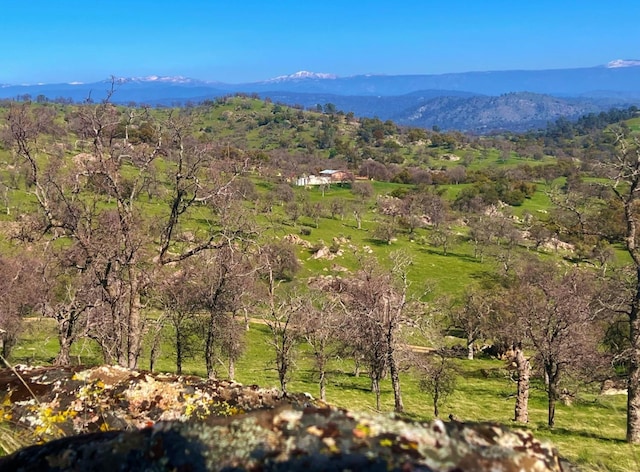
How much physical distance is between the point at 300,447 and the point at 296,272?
86.3 meters

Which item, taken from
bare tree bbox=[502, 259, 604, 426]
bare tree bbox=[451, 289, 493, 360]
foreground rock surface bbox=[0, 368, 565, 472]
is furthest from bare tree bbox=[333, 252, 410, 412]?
bare tree bbox=[451, 289, 493, 360]

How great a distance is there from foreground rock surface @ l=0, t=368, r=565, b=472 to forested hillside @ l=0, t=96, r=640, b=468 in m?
10.7

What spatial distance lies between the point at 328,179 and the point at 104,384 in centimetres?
18284

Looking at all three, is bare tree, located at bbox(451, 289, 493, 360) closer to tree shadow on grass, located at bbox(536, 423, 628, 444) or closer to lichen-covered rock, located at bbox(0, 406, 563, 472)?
tree shadow on grass, located at bbox(536, 423, 628, 444)

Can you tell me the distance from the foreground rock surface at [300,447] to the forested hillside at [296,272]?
1067 centimetres

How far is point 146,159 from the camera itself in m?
16.1

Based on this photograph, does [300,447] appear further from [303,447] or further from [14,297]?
[14,297]

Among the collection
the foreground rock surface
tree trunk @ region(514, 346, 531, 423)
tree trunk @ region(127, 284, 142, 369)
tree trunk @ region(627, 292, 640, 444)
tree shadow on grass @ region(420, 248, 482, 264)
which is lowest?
tree shadow on grass @ region(420, 248, 482, 264)

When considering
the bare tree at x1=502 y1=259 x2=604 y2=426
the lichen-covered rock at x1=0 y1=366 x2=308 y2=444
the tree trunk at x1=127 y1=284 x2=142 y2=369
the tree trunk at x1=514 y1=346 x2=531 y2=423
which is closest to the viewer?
the lichen-covered rock at x1=0 y1=366 x2=308 y2=444

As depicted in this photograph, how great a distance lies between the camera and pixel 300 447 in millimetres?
4180

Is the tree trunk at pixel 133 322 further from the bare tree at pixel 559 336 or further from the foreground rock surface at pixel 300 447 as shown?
the bare tree at pixel 559 336

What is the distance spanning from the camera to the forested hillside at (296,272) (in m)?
16.6

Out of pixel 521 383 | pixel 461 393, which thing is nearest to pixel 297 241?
pixel 461 393

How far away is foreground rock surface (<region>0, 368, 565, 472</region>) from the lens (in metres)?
4.06
